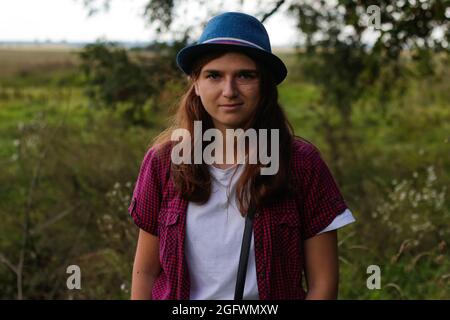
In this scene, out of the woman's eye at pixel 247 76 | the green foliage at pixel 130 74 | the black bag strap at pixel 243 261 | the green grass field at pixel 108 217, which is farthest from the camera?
the green foliage at pixel 130 74

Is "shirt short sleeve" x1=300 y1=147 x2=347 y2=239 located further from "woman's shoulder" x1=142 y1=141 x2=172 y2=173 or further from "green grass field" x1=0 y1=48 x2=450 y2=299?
"green grass field" x1=0 y1=48 x2=450 y2=299

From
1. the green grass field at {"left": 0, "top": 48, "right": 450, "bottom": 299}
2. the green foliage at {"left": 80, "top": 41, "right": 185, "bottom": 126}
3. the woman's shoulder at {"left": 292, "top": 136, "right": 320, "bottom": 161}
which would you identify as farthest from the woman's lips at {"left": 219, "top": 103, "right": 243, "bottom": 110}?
the green foliage at {"left": 80, "top": 41, "right": 185, "bottom": 126}

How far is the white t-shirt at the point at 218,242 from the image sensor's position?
2.14m

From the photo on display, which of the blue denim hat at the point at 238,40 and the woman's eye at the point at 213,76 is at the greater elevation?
the blue denim hat at the point at 238,40

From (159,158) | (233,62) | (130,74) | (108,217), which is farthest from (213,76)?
(130,74)

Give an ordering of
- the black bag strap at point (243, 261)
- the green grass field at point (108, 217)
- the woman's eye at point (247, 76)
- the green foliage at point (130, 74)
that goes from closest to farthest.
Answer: the black bag strap at point (243, 261), the woman's eye at point (247, 76), the green grass field at point (108, 217), the green foliage at point (130, 74)

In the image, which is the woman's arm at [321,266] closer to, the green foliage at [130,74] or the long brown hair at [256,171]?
the long brown hair at [256,171]

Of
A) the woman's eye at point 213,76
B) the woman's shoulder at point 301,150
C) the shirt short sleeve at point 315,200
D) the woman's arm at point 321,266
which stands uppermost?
the woman's eye at point 213,76

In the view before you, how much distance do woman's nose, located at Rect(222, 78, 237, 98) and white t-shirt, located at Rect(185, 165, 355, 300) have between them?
0.23m

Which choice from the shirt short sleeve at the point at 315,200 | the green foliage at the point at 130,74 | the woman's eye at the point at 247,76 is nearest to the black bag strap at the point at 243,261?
the shirt short sleeve at the point at 315,200

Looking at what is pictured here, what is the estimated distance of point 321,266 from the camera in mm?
2174

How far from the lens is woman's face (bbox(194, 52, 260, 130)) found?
2.20 m

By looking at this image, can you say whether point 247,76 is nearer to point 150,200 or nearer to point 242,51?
point 242,51

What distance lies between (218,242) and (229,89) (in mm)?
474
